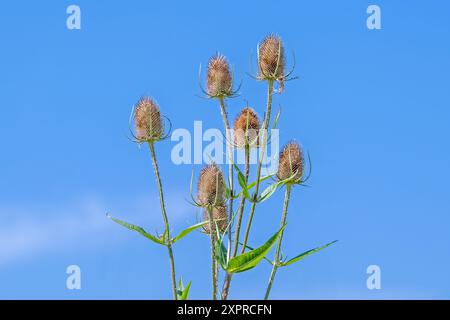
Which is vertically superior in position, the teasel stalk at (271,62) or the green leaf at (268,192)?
the teasel stalk at (271,62)

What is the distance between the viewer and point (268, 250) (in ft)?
31.5

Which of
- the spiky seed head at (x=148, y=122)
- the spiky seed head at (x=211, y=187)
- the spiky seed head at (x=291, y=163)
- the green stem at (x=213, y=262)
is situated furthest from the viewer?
the spiky seed head at (x=148, y=122)

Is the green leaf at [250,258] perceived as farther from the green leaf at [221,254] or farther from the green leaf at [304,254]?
the green leaf at [304,254]

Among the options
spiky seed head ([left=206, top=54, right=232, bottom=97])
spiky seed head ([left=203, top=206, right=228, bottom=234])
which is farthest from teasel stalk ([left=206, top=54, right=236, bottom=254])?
spiky seed head ([left=203, top=206, right=228, bottom=234])

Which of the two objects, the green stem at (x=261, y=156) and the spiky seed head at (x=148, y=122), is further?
the spiky seed head at (x=148, y=122)

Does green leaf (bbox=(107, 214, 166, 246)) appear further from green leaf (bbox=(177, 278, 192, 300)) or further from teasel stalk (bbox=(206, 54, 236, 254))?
teasel stalk (bbox=(206, 54, 236, 254))

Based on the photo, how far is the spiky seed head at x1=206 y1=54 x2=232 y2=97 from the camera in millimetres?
10352

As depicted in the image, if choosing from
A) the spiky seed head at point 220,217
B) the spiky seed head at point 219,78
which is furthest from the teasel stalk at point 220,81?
the spiky seed head at point 220,217

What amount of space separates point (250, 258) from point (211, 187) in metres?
0.84

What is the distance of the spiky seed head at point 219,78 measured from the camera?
34.0ft

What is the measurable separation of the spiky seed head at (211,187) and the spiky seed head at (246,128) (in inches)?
14.7
